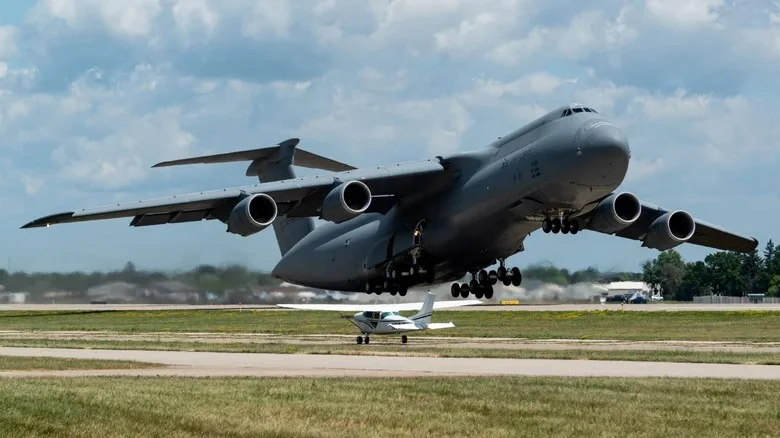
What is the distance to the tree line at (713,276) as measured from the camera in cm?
12031

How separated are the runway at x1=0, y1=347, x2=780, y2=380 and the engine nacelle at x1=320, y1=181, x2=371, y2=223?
14.0ft

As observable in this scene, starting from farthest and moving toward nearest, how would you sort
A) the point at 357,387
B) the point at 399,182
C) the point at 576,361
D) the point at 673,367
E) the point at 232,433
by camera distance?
the point at 399,182 → the point at 576,361 → the point at 673,367 → the point at 357,387 → the point at 232,433

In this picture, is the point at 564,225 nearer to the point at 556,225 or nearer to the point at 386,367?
the point at 556,225

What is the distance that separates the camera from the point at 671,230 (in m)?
34.9

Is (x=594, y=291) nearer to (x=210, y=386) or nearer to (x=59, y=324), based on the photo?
(x=59, y=324)

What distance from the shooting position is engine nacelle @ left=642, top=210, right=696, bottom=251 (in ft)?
114

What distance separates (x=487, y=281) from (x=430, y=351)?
19.8 feet

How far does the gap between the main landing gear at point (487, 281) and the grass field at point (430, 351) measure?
3.33 metres

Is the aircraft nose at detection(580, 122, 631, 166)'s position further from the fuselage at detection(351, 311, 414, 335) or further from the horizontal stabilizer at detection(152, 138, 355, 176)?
the horizontal stabilizer at detection(152, 138, 355, 176)

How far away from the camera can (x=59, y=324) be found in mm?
53438

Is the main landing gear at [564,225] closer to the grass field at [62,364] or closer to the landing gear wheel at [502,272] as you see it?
the landing gear wheel at [502,272]

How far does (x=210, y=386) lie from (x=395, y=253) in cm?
1775

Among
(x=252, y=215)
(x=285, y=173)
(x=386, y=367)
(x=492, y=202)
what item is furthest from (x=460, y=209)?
(x=285, y=173)

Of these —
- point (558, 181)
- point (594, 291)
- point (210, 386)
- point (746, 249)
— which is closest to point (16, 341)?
point (558, 181)
